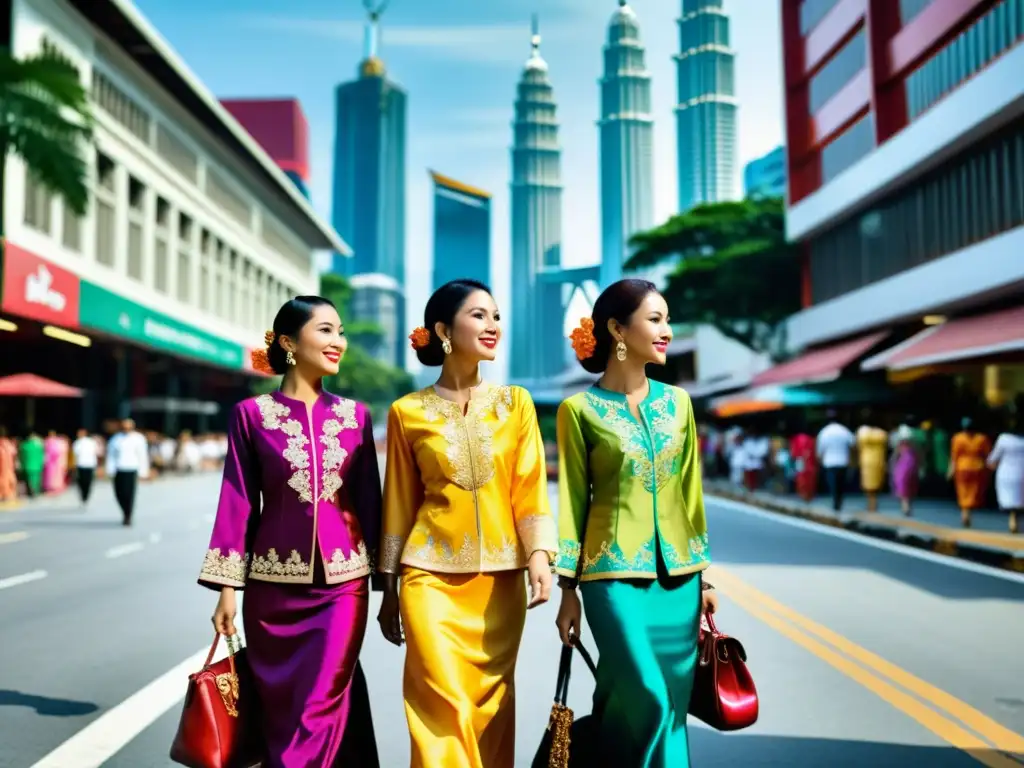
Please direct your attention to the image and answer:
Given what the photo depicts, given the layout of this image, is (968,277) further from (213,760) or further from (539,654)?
(213,760)

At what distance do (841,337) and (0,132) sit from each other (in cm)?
2212

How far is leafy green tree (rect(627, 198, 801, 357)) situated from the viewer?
37781mm

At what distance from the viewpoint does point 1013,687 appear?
579 cm

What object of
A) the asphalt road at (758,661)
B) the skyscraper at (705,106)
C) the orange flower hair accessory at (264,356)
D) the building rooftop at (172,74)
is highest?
the skyscraper at (705,106)

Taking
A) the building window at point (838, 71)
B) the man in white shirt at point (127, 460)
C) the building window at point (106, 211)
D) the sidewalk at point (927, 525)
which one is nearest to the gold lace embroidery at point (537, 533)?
the sidewalk at point (927, 525)

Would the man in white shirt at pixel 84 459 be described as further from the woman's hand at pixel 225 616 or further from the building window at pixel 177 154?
the building window at pixel 177 154

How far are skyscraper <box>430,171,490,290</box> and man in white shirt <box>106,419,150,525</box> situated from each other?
4427 inches

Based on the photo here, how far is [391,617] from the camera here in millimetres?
3771

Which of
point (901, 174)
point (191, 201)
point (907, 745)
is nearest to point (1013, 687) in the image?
point (907, 745)

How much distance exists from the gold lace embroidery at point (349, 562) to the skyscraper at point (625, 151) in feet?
9.48

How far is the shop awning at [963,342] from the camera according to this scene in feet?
59.0

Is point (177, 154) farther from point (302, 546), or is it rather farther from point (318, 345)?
point (302, 546)

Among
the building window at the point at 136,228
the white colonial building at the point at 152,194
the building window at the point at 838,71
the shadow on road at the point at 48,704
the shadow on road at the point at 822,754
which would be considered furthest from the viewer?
the building window at the point at 136,228

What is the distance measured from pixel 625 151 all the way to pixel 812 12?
1227cm
